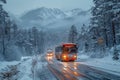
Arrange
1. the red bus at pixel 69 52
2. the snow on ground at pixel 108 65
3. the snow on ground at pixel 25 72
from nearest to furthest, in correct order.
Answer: the snow on ground at pixel 25 72
the snow on ground at pixel 108 65
the red bus at pixel 69 52

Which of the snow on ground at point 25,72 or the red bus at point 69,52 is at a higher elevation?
the red bus at point 69,52

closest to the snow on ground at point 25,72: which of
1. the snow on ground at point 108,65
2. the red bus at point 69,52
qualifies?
the snow on ground at point 108,65

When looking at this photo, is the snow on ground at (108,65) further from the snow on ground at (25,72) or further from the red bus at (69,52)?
the snow on ground at (25,72)

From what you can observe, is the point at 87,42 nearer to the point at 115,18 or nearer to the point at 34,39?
the point at 115,18

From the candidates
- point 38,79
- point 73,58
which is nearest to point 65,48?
point 73,58

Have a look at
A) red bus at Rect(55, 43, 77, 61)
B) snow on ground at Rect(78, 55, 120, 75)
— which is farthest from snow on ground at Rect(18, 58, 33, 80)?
red bus at Rect(55, 43, 77, 61)

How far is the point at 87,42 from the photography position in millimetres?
88188

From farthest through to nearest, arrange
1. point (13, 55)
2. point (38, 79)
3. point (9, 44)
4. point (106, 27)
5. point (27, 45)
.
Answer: point (27, 45) < point (9, 44) < point (13, 55) < point (106, 27) < point (38, 79)

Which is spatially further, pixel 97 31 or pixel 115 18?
pixel 97 31

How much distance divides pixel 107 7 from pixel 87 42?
141 feet

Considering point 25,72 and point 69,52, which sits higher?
point 69,52

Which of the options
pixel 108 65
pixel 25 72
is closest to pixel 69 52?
pixel 108 65

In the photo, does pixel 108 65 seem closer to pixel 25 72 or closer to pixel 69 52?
pixel 25 72

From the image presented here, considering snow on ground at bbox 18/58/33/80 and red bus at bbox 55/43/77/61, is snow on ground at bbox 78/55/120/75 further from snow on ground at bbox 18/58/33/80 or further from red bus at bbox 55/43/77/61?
snow on ground at bbox 18/58/33/80
